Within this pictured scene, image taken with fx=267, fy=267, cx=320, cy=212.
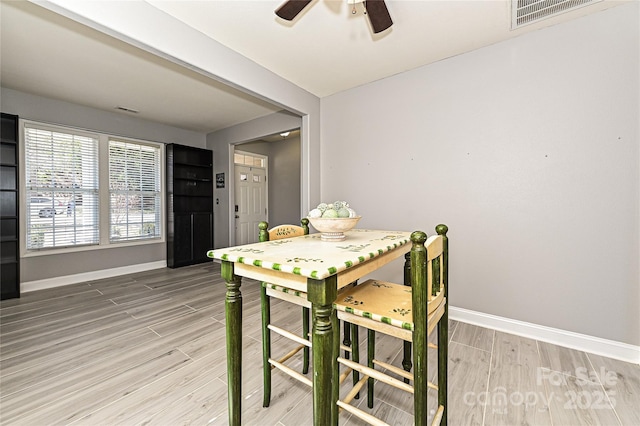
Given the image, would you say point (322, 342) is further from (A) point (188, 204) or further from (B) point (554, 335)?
(A) point (188, 204)

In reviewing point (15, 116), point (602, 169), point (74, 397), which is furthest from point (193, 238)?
point (602, 169)

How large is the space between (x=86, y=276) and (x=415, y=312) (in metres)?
4.93

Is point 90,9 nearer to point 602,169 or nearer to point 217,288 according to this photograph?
point 217,288

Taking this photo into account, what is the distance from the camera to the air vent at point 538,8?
193cm

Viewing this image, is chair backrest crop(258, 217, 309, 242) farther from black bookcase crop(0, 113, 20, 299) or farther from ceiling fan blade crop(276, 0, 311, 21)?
black bookcase crop(0, 113, 20, 299)

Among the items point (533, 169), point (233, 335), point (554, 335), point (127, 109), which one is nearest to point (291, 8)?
point (233, 335)

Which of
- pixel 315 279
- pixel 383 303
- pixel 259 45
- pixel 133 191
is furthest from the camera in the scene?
pixel 133 191

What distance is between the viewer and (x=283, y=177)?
609 centimetres

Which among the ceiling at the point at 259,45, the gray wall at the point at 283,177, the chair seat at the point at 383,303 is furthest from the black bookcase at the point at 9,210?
the chair seat at the point at 383,303

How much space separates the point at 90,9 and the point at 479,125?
305 cm

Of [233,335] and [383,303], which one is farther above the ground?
[383,303]

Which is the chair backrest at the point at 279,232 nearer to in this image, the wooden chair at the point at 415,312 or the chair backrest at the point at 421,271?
the wooden chair at the point at 415,312

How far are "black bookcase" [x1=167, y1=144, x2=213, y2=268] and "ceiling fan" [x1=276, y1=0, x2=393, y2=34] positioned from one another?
390cm

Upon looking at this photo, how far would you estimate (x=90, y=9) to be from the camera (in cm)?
163
